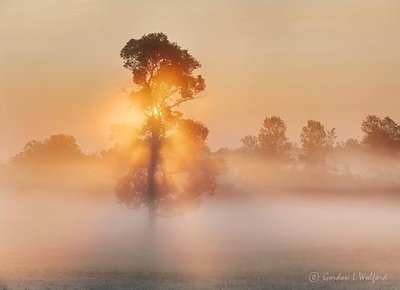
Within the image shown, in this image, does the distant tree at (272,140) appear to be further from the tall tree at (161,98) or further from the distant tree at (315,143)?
the tall tree at (161,98)

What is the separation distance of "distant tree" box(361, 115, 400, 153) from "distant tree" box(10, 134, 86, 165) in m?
62.7

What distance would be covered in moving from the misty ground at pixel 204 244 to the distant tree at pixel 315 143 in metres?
21.8

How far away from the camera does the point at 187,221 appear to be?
83.1 meters

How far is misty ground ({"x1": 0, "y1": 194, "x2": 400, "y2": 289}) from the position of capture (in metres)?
35.5

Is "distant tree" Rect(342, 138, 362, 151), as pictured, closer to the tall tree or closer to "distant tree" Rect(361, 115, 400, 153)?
"distant tree" Rect(361, 115, 400, 153)

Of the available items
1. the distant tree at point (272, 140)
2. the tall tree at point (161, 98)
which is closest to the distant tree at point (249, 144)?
the distant tree at point (272, 140)

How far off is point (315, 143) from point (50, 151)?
59651 mm

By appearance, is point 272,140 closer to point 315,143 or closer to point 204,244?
point 315,143

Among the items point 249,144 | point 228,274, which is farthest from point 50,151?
point 228,274

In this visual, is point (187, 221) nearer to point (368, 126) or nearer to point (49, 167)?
point (368, 126)

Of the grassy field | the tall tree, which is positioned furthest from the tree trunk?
the grassy field

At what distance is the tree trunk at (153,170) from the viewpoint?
5997 centimetres

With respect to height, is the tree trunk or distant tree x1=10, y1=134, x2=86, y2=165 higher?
distant tree x1=10, y1=134, x2=86, y2=165

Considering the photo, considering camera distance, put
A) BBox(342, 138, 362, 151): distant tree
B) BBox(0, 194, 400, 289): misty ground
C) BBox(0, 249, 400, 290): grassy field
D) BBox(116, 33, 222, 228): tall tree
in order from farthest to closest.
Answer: BBox(342, 138, 362, 151): distant tree
BBox(116, 33, 222, 228): tall tree
BBox(0, 194, 400, 289): misty ground
BBox(0, 249, 400, 290): grassy field
